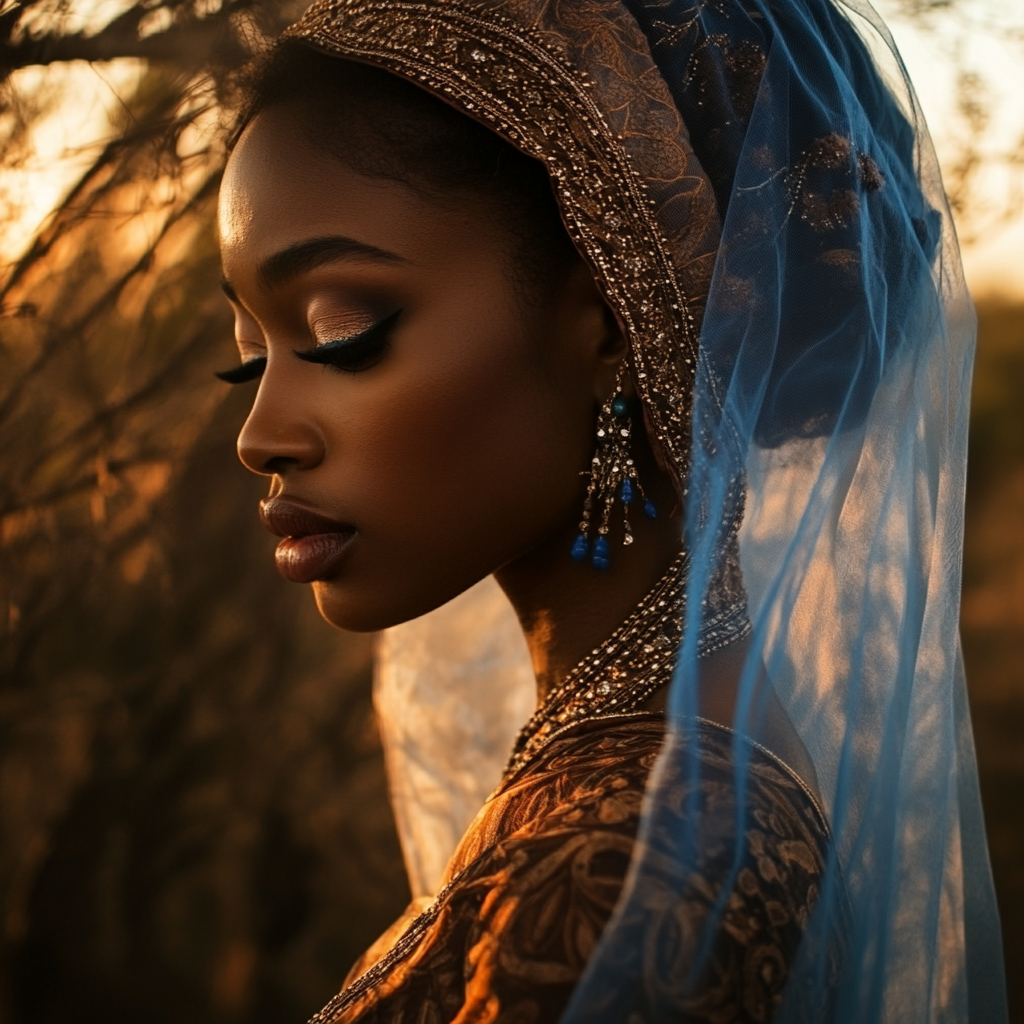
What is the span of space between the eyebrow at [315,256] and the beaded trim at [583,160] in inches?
8.7

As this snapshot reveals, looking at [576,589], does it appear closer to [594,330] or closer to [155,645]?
[594,330]

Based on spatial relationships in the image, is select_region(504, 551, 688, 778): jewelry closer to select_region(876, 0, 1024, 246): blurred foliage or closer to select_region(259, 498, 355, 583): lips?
select_region(259, 498, 355, 583): lips

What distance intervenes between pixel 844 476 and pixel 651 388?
0.88 feet

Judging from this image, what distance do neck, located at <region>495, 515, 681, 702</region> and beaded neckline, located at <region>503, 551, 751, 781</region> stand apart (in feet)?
0.05

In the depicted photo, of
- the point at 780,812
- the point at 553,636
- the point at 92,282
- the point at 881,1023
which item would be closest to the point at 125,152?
the point at 92,282

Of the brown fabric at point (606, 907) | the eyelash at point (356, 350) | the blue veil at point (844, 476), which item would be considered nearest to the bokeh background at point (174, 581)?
the blue veil at point (844, 476)

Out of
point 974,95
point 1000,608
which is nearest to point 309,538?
point 974,95

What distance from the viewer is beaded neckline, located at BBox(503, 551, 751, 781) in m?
1.48

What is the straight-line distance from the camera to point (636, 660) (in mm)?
1500

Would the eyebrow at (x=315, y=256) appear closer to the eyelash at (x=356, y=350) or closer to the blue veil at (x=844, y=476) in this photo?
the eyelash at (x=356, y=350)

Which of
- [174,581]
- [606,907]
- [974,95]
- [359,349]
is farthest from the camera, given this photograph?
[174,581]

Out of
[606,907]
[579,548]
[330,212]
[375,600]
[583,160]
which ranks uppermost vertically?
[583,160]

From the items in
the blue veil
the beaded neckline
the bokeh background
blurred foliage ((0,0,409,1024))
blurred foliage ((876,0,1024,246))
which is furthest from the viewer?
blurred foliage ((0,0,409,1024))

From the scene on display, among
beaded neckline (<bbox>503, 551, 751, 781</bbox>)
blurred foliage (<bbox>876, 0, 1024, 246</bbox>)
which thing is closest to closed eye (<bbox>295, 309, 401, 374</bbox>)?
beaded neckline (<bbox>503, 551, 751, 781</bbox>)
